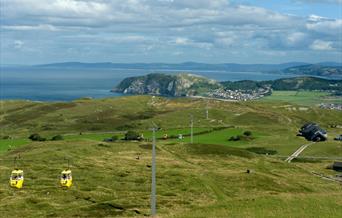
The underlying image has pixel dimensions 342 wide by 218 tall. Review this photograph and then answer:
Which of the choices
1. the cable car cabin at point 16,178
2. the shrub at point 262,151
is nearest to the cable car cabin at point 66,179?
the cable car cabin at point 16,178

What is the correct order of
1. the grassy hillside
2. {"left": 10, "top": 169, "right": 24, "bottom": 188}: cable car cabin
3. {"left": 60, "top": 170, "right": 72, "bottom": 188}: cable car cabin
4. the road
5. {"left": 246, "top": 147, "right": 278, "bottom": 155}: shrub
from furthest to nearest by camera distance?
1. {"left": 246, "top": 147, "right": 278, "bottom": 155}: shrub
2. the road
3. {"left": 60, "top": 170, "right": 72, "bottom": 188}: cable car cabin
4. {"left": 10, "top": 169, "right": 24, "bottom": 188}: cable car cabin
5. the grassy hillside

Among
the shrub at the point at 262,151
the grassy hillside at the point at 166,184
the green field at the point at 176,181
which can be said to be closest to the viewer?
Answer: the grassy hillside at the point at 166,184

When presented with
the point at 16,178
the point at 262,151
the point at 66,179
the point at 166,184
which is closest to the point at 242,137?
the point at 262,151

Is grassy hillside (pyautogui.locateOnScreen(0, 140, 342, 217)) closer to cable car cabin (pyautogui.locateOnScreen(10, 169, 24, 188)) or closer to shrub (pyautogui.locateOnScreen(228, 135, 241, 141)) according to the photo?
cable car cabin (pyautogui.locateOnScreen(10, 169, 24, 188))

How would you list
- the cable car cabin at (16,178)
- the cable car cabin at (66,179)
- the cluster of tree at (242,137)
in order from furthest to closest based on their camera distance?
the cluster of tree at (242,137) → the cable car cabin at (66,179) → the cable car cabin at (16,178)

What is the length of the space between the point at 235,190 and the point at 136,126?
363ft

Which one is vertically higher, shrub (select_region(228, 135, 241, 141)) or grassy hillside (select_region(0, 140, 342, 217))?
grassy hillside (select_region(0, 140, 342, 217))

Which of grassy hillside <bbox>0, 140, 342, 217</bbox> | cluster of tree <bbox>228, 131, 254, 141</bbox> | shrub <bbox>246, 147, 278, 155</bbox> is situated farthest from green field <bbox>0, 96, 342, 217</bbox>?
shrub <bbox>246, 147, 278, 155</bbox>

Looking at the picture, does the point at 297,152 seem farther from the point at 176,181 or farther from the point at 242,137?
the point at 176,181

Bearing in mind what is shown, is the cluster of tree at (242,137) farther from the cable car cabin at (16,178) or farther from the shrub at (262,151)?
the cable car cabin at (16,178)

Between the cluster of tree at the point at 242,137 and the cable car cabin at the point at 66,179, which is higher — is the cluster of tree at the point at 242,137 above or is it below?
below

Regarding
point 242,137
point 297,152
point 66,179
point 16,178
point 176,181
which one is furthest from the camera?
point 242,137

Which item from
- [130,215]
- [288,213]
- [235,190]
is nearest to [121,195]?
[130,215]

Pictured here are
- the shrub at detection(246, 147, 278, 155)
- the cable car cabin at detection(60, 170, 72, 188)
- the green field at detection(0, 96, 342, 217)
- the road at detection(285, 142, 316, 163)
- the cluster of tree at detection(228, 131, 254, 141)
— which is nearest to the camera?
the green field at detection(0, 96, 342, 217)
